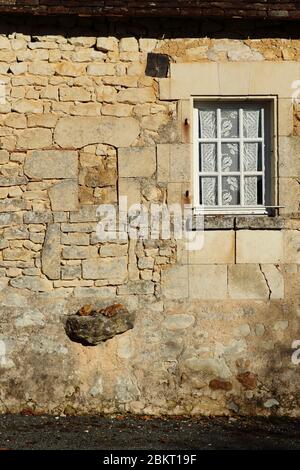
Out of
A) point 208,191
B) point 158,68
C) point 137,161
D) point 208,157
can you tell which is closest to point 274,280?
point 208,191

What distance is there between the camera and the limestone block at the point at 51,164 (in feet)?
26.6

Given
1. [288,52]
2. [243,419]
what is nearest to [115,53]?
[288,52]

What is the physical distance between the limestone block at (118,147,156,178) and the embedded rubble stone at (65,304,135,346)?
134cm

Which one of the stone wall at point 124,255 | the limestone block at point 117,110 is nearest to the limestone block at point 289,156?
the stone wall at point 124,255

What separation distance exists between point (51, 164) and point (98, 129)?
1.92 ft

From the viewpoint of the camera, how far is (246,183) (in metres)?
8.29

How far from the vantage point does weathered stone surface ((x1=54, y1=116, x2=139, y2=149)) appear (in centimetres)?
810

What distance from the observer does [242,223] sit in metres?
8.10

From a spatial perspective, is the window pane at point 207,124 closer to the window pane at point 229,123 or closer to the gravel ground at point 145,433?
the window pane at point 229,123

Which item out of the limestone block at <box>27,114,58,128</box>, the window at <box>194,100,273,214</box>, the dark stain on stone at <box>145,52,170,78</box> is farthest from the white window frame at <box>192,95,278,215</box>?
the limestone block at <box>27,114,58,128</box>

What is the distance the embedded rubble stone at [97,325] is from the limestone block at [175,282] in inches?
17.0

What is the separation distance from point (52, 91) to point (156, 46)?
3.72 feet
